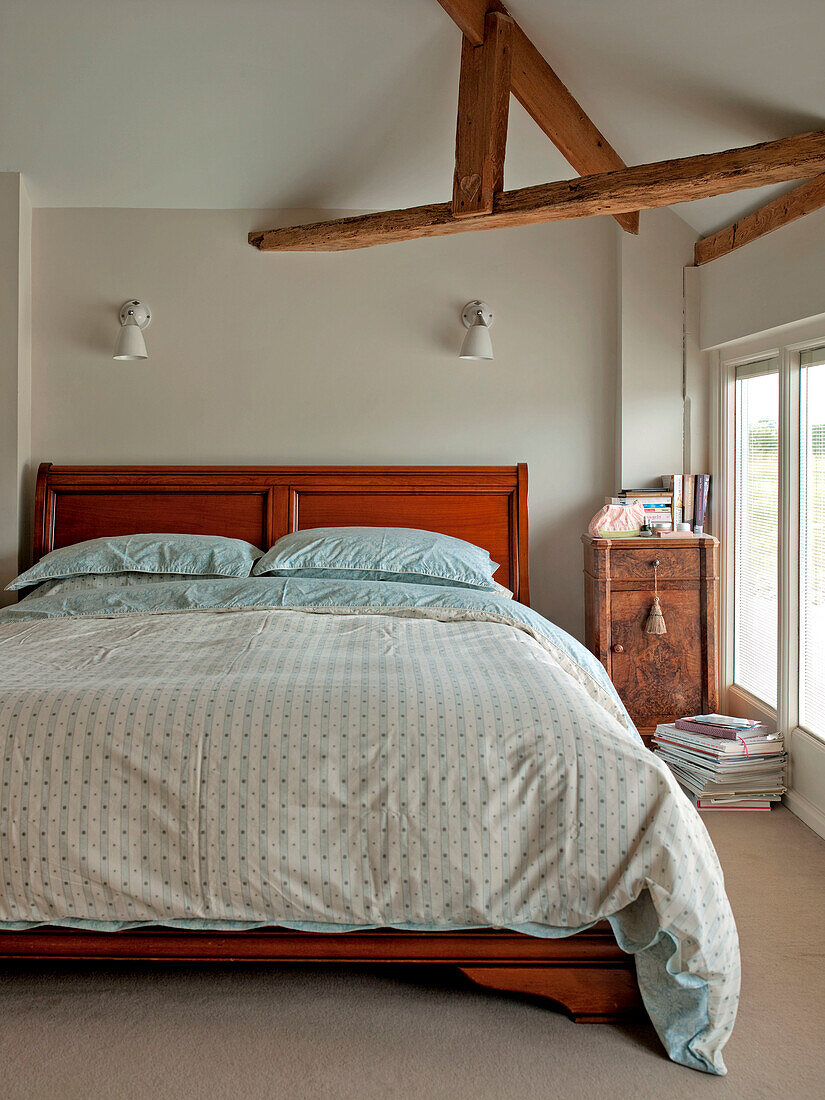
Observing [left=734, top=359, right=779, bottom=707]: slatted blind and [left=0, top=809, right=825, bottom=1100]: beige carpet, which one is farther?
[left=734, top=359, right=779, bottom=707]: slatted blind

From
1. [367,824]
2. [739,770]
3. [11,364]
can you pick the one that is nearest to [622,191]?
[739,770]

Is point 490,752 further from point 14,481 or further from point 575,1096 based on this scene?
point 14,481

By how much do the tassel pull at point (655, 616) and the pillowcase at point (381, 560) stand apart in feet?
2.19

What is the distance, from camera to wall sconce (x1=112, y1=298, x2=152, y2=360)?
3.99 metres

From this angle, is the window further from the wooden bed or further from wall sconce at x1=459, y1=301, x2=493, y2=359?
wall sconce at x1=459, y1=301, x2=493, y2=359

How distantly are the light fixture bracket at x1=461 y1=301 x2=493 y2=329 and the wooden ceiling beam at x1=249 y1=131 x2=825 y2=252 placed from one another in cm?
52

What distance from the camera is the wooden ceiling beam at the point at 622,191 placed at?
9.38ft

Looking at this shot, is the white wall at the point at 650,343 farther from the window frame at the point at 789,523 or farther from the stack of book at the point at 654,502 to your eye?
the window frame at the point at 789,523

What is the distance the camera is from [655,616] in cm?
373

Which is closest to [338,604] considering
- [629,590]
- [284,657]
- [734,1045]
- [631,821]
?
[284,657]

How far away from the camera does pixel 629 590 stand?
3791mm

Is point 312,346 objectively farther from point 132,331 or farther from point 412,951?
point 412,951

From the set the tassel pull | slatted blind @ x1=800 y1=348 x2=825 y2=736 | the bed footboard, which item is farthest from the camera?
the tassel pull

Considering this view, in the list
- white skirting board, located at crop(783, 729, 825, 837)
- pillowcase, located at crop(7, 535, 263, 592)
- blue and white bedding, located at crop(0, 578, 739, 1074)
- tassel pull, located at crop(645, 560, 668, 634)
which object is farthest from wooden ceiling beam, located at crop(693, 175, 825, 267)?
pillowcase, located at crop(7, 535, 263, 592)
